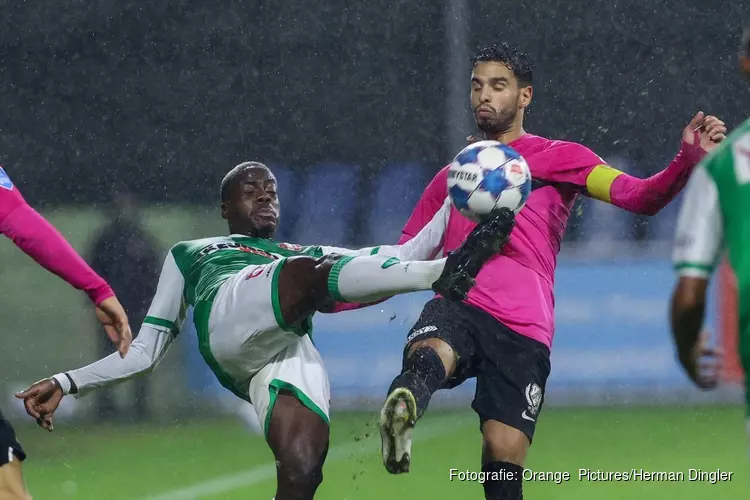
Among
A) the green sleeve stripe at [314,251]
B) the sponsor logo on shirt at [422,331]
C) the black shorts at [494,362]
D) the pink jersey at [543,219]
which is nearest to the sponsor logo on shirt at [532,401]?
the black shorts at [494,362]

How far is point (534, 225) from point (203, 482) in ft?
10.2

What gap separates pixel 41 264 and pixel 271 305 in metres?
0.87

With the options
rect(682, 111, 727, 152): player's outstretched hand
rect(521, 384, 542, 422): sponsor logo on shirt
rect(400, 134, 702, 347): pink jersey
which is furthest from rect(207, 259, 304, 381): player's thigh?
rect(682, 111, 727, 152): player's outstretched hand

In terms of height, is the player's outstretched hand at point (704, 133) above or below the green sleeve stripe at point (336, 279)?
above

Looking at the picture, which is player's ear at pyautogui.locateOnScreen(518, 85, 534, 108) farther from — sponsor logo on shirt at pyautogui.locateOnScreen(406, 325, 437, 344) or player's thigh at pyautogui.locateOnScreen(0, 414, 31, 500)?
player's thigh at pyautogui.locateOnScreen(0, 414, 31, 500)

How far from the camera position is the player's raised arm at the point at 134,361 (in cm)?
465

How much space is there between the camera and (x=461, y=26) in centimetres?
1014

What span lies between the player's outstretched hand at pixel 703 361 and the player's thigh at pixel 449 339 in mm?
1774

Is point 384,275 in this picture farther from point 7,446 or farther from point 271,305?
point 7,446

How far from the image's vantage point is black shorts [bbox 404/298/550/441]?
4738mm

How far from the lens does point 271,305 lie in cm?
466

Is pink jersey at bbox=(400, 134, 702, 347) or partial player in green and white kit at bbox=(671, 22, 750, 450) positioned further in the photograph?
pink jersey at bbox=(400, 134, 702, 347)

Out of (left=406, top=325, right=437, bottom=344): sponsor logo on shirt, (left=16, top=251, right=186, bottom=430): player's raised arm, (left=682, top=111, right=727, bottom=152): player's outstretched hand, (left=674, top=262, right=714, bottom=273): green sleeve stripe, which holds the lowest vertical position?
(left=16, top=251, right=186, bottom=430): player's raised arm

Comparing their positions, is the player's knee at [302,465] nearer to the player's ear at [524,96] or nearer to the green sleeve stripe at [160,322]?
the green sleeve stripe at [160,322]
